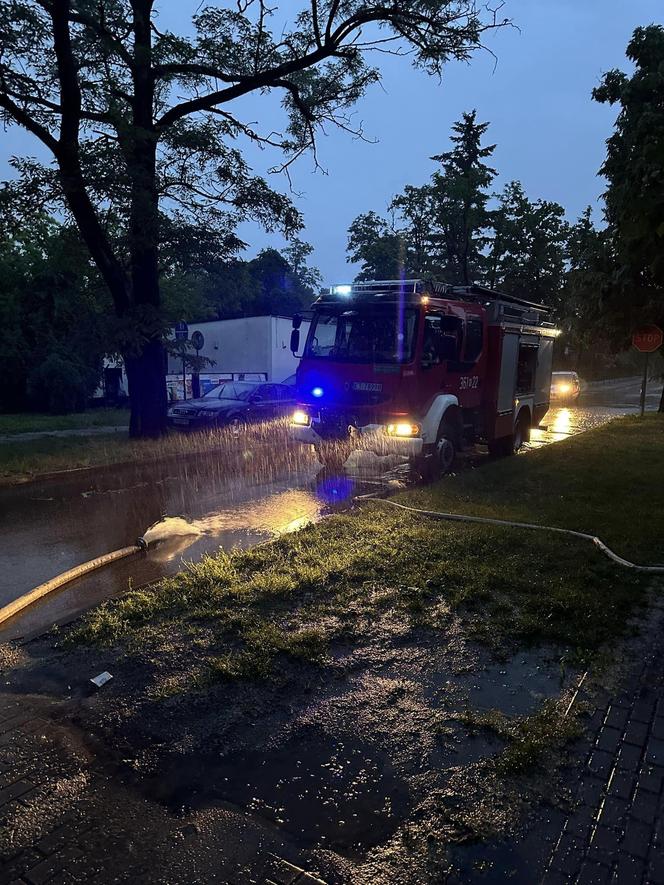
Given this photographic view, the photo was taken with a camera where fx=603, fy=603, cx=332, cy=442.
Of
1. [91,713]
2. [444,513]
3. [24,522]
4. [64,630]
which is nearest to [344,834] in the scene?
[91,713]

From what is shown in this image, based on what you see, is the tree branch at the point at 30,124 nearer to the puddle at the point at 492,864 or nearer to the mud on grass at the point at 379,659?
the mud on grass at the point at 379,659

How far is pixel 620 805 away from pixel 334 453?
8.29m

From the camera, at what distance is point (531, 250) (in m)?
42.6

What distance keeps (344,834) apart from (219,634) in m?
1.98

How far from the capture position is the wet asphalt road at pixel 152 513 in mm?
5871

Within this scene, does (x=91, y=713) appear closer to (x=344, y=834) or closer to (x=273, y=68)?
(x=344, y=834)

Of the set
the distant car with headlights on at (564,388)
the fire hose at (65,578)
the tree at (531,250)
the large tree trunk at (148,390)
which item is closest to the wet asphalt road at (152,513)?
the fire hose at (65,578)

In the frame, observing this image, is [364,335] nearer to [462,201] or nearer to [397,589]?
[397,589]

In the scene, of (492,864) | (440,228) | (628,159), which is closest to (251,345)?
(440,228)

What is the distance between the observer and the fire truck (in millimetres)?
9594

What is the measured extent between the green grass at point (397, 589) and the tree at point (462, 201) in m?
31.0

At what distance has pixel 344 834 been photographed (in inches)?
99.6

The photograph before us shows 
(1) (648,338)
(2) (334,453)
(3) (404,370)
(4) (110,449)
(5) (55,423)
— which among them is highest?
(1) (648,338)

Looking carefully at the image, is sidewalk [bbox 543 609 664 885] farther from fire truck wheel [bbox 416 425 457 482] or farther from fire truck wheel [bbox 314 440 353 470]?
fire truck wheel [bbox 314 440 353 470]
